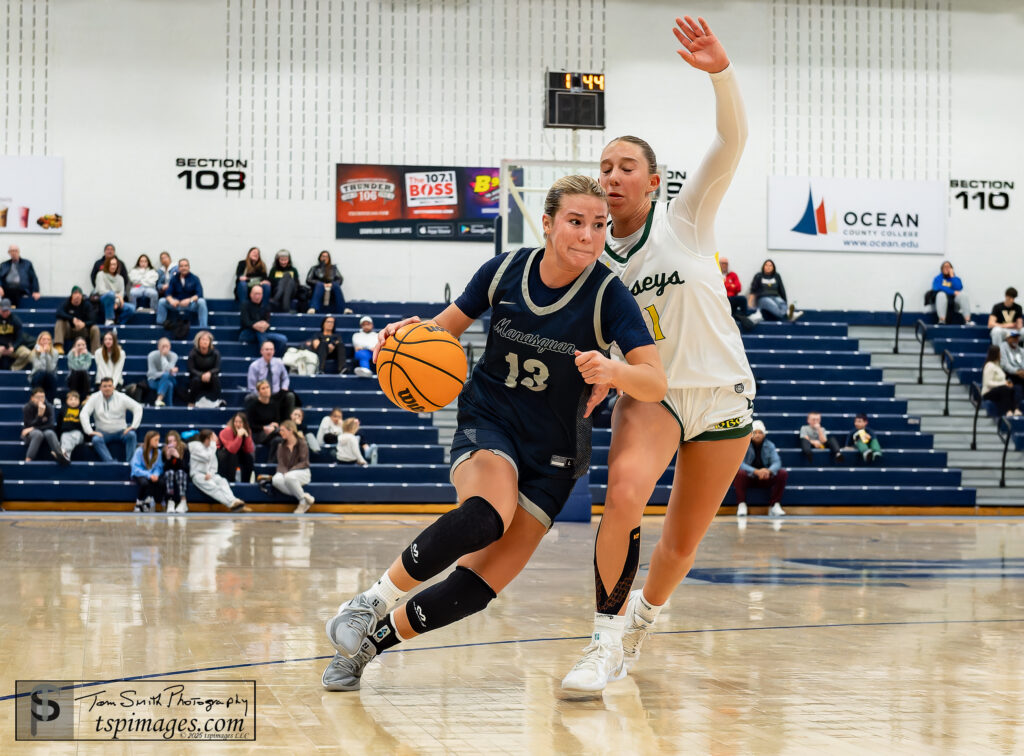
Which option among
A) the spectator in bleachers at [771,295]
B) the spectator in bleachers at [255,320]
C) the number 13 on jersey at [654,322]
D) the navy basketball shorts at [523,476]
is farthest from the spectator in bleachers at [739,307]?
the navy basketball shorts at [523,476]

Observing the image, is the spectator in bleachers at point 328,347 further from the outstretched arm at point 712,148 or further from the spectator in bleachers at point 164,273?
the outstretched arm at point 712,148

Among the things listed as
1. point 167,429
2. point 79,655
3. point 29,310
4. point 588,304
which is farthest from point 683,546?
point 29,310

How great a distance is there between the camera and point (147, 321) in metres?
18.6

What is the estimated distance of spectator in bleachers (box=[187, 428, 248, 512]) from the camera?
14.6 meters

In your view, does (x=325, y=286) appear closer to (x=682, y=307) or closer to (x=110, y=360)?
(x=110, y=360)

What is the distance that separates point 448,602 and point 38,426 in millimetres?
12615

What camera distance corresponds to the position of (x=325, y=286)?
1936 centimetres

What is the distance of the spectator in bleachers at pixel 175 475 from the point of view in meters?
14.5

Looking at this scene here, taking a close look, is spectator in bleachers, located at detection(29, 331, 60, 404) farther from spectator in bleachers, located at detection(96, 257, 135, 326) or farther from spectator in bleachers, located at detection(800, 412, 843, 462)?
spectator in bleachers, located at detection(800, 412, 843, 462)

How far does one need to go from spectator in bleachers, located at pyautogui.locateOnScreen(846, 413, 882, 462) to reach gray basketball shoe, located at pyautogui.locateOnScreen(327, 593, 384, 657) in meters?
14.3

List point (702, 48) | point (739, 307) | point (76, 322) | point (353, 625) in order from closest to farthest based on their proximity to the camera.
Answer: point (353, 625)
point (702, 48)
point (76, 322)
point (739, 307)

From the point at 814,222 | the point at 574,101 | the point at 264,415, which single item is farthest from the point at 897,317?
the point at 264,415

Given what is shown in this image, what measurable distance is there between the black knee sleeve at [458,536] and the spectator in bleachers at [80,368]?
42.5 ft

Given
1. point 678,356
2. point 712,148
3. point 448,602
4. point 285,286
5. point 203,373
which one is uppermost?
point 285,286
